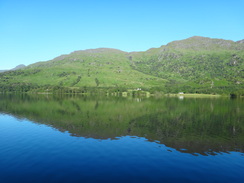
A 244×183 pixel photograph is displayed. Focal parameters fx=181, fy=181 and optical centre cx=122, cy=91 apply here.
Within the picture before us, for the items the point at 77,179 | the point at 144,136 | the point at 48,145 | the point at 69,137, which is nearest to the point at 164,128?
the point at 144,136

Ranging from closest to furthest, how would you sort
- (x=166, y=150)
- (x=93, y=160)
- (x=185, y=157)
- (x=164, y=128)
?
(x=93, y=160)
(x=185, y=157)
(x=166, y=150)
(x=164, y=128)

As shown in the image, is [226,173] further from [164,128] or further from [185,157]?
[164,128]

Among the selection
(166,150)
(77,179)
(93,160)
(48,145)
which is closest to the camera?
(77,179)

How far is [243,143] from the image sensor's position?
4181 cm

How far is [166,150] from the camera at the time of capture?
118 ft

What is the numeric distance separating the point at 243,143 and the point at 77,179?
38474mm

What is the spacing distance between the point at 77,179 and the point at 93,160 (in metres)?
6.72

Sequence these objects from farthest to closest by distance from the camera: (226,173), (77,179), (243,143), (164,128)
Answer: (164,128) < (243,143) < (226,173) < (77,179)

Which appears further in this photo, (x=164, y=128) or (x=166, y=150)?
(x=164, y=128)

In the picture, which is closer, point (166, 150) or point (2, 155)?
point (2, 155)

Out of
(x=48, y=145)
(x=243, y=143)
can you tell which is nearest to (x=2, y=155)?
(x=48, y=145)

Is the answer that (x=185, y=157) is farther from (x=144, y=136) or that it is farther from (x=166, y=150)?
(x=144, y=136)

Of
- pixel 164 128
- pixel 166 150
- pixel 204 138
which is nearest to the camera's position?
pixel 166 150

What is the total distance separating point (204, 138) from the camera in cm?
4459
